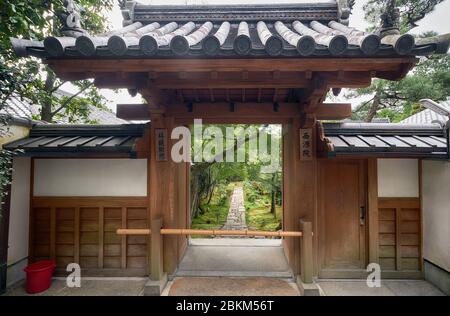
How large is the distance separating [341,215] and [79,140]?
16.0 ft

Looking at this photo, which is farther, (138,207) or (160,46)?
(138,207)

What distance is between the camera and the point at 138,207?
14.2 feet

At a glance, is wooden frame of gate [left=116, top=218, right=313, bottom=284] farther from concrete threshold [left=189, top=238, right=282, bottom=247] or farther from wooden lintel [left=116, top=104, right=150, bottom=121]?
concrete threshold [left=189, top=238, right=282, bottom=247]

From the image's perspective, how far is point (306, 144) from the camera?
379cm

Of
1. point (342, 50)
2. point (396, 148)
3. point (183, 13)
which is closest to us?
point (342, 50)

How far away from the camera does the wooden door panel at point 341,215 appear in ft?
14.0

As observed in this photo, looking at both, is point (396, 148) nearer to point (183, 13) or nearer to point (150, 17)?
point (183, 13)

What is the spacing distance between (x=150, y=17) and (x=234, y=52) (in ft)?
9.36

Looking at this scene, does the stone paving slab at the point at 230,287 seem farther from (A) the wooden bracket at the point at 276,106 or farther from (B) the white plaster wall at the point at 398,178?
(A) the wooden bracket at the point at 276,106

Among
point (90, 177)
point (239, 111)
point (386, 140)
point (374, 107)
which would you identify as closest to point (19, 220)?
point (90, 177)

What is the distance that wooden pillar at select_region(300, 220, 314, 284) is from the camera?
3492 mm

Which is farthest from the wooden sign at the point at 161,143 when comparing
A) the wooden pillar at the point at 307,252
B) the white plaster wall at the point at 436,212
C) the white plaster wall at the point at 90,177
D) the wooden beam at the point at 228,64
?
the white plaster wall at the point at 436,212

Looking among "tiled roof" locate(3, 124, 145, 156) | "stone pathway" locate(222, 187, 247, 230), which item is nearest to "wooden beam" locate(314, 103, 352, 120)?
"tiled roof" locate(3, 124, 145, 156)

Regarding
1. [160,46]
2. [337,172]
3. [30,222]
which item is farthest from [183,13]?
[30,222]
